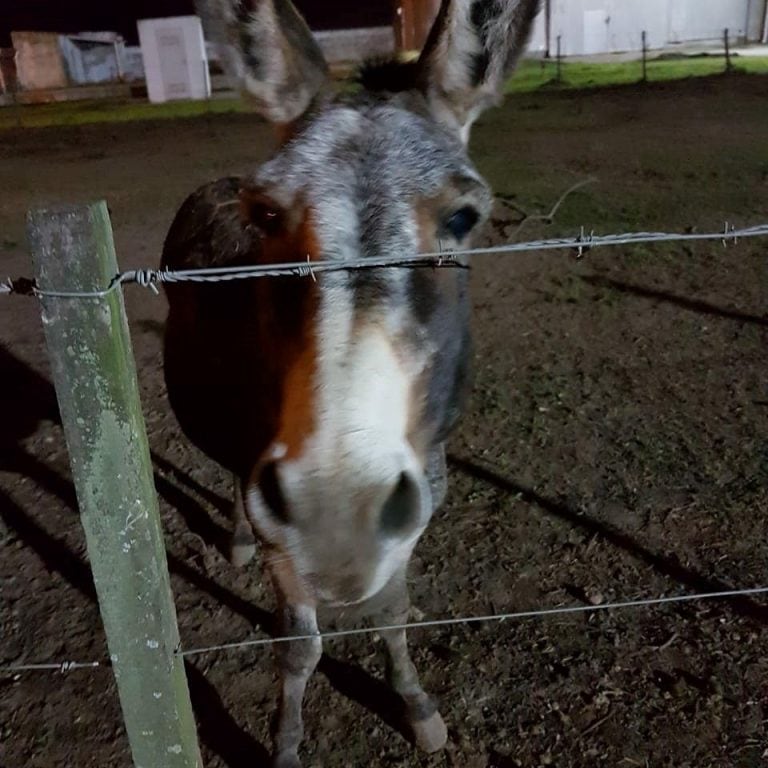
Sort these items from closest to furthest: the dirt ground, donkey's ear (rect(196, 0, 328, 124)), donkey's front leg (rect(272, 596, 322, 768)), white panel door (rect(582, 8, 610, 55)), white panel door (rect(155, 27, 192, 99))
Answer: donkey's ear (rect(196, 0, 328, 124)) < donkey's front leg (rect(272, 596, 322, 768)) < the dirt ground < white panel door (rect(155, 27, 192, 99)) < white panel door (rect(582, 8, 610, 55))

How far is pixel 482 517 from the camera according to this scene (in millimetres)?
4355

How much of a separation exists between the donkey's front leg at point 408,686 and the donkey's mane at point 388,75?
1.86 metres

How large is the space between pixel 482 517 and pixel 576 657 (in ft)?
3.60

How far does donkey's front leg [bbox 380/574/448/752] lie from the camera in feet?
10.0

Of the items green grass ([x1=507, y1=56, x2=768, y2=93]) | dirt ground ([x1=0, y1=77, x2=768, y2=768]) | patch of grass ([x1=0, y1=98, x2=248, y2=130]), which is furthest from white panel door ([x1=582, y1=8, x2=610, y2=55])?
dirt ground ([x1=0, y1=77, x2=768, y2=768])

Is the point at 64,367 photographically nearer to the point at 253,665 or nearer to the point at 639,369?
the point at 253,665

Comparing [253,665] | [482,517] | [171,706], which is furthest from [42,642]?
[482,517]

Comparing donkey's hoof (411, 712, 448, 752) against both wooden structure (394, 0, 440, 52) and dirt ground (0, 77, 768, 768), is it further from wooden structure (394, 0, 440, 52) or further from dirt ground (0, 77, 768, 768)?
wooden structure (394, 0, 440, 52)

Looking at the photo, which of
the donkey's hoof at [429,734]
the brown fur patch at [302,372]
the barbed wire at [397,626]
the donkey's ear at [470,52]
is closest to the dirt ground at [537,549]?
the donkey's hoof at [429,734]

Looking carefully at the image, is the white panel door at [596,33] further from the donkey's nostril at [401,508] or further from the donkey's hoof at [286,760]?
the donkey's nostril at [401,508]

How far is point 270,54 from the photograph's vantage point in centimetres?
281

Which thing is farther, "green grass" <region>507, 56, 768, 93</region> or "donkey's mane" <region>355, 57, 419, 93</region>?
"green grass" <region>507, 56, 768, 93</region>

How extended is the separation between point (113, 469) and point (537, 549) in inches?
114

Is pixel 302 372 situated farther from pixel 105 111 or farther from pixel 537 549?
pixel 105 111
